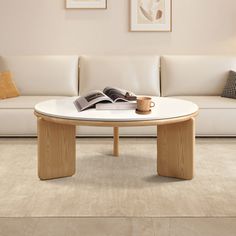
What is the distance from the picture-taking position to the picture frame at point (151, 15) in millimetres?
5133

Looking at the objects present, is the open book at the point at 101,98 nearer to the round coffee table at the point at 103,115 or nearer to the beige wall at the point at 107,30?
the round coffee table at the point at 103,115

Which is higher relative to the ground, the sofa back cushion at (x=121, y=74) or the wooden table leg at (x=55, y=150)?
the sofa back cushion at (x=121, y=74)

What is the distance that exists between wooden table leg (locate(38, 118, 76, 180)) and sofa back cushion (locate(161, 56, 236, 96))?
6.15 ft

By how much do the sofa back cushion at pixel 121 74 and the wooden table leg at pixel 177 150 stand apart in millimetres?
1609

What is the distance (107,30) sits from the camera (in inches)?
204

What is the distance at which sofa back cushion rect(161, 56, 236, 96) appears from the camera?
4.84 m

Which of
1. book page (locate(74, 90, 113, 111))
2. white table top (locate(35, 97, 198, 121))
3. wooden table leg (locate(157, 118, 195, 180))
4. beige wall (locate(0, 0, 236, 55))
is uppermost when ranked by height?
beige wall (locate(0, 0, 236, 55))

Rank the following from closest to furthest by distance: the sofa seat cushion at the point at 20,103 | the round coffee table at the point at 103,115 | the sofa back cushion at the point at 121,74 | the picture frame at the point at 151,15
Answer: the round coffee table at the point at 103,115 < the sofa seat cushion at the point at 20,103 < the sofa back cushion at the point at 121,74 < the picture frame at the point at 151,15

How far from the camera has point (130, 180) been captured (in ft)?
10.4

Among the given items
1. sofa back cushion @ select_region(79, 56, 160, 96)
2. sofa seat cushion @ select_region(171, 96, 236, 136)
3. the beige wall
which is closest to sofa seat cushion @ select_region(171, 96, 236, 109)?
sofa seat cushion @ select_region(171, 96, 236, 136)

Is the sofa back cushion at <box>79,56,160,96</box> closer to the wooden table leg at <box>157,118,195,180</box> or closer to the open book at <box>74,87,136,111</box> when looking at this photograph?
the open book at <box>74,87,136,111</box>

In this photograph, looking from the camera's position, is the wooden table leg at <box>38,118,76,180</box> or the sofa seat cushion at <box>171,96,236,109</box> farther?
the sofa seat cushion at <box>171,96,236,109</box>

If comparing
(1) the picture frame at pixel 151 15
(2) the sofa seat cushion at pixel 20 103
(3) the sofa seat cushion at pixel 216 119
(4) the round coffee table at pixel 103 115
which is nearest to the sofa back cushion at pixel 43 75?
(2) the sofa seat cushion at pixel 20 103

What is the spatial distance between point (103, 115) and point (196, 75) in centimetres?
217
